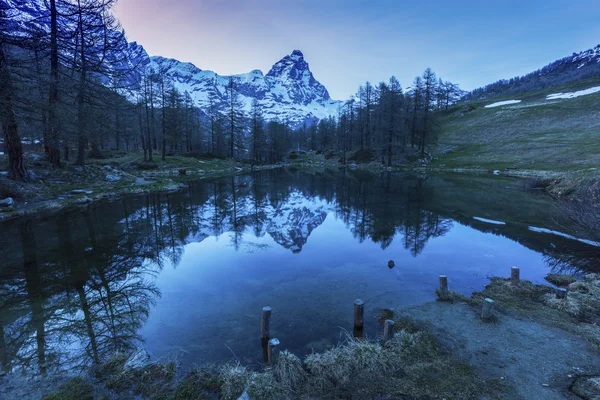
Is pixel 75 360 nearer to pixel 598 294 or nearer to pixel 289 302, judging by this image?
pixel 289 302

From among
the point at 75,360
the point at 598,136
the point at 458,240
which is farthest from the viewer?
the point at 598,136

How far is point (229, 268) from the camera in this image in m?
12.8

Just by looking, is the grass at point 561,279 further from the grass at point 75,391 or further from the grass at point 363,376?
the grass at point 75,391

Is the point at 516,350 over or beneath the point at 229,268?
over

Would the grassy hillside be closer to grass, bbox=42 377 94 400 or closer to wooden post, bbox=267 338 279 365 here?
wooden post, bbox=267 338 279 365

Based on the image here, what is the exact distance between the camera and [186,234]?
57.3 feet

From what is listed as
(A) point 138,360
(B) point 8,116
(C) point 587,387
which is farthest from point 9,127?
(C) point 587,387

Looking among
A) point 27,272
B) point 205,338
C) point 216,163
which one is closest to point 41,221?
point 27,272

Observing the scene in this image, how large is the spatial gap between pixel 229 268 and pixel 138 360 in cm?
646

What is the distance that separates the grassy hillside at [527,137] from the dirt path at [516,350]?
38312mm

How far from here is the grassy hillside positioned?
42559mm

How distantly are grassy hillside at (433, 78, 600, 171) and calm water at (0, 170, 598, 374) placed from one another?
1045 inches

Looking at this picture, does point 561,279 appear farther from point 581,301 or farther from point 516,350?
point 516,350

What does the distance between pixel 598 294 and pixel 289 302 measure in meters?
10.1
